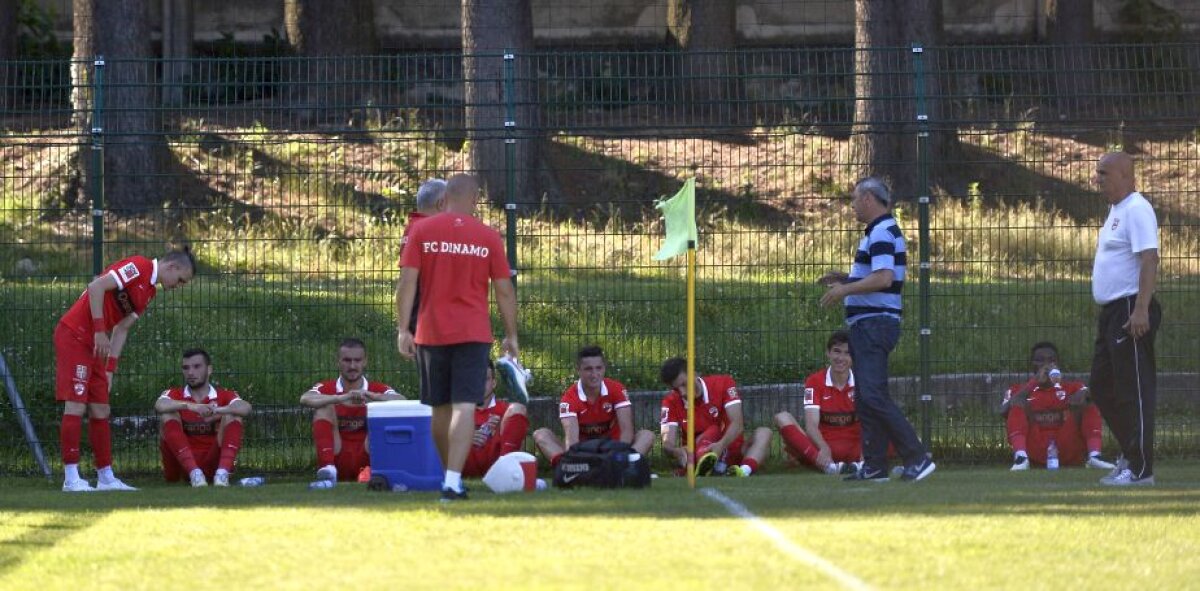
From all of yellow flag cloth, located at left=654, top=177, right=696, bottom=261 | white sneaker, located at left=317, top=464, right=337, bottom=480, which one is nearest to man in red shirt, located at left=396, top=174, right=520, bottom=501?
yellow flag cloth, located at left=654, top=177, right=696, bottom=261

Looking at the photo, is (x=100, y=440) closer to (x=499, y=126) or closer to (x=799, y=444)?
(x=499, y=126)

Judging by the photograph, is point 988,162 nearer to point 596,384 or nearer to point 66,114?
point 596,384

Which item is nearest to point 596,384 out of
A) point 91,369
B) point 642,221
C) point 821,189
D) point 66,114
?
point 642,221

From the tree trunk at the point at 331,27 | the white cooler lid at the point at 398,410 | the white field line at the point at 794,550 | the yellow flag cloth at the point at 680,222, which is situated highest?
the tree trunk at the point at 331,27

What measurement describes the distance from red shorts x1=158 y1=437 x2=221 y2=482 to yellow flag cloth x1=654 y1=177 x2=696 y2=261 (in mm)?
4256

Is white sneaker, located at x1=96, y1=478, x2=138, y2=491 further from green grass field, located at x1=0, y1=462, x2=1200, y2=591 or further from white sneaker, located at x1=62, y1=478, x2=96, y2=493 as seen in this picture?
green grass field, located at x1=0, y1=462, x2=1200, y2=591

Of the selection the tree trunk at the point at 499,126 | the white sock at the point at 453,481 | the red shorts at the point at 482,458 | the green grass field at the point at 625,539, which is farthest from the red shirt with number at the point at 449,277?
the tree trunk at the point at 499,126

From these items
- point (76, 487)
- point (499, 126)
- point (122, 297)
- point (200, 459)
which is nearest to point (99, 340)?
point (122, 297)

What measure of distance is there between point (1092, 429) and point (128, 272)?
7595mm

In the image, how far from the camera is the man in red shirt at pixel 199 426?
41.1ft

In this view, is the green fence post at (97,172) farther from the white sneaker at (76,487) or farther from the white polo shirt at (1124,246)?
the white polo shirt at (1124,246)

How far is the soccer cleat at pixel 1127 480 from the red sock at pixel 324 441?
228 inches

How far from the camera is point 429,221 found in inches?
387

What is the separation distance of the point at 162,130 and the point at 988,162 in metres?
7.05
